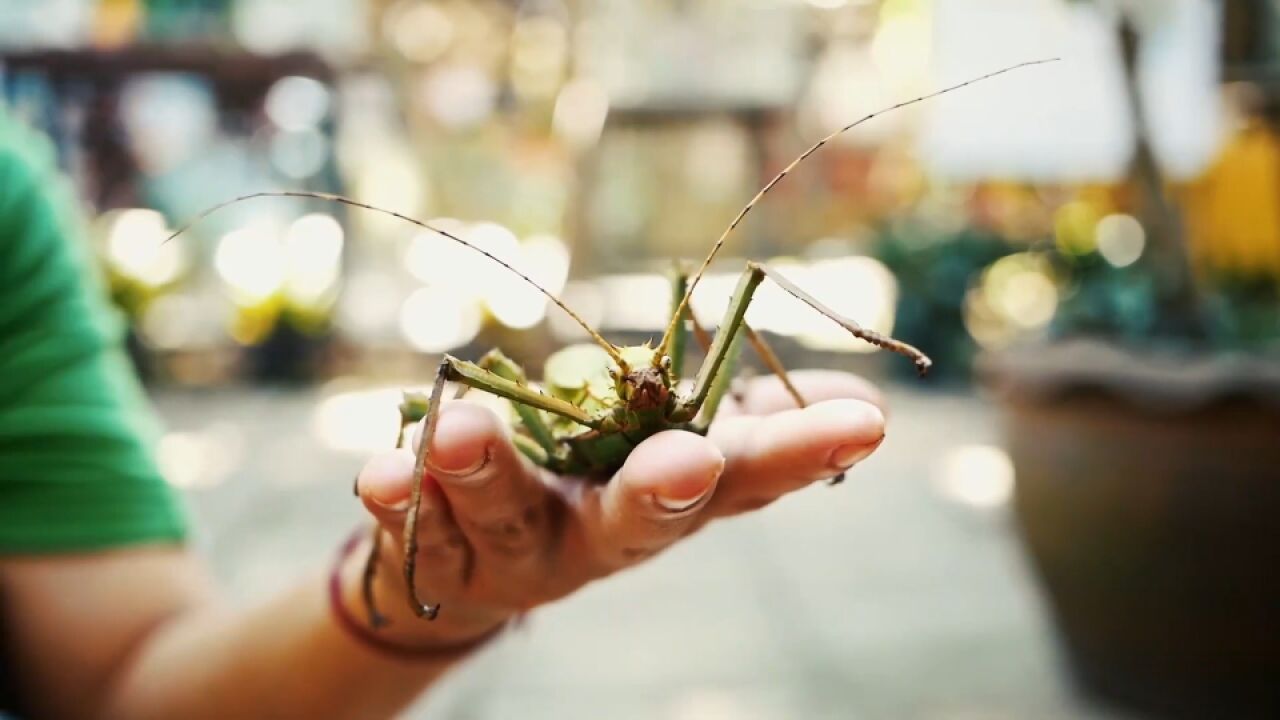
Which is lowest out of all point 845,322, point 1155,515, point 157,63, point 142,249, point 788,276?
point 788,276

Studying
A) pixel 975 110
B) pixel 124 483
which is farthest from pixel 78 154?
pixel 124 483

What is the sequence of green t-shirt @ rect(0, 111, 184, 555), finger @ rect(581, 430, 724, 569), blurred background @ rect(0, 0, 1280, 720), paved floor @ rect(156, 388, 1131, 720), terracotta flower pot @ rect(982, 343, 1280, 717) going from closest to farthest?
finger @ rect(581, 430, 724, 569)
green t-shirt @ rect(0, 111, 184, 555)
terracotta flower pot @ rect(982, 343, 1280, 717)
blurred background @ rect(0, 0, 1280, 720)
paved floor @ rect(156, 388, 1131, 720)

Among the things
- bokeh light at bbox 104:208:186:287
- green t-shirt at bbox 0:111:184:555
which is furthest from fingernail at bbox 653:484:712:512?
bokeh light at bbox 104:208:186:287

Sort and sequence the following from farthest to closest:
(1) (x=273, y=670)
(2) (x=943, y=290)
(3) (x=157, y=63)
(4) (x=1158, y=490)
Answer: (3) (x=157, y=63), (2) (x=943, y=290), (4) (x=1158, y=490), (1) (x=273, y=670)

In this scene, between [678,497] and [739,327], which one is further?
[739,327]

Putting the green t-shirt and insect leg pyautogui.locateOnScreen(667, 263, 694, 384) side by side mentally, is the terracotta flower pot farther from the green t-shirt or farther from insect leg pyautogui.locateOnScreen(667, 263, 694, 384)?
the green t-shirt

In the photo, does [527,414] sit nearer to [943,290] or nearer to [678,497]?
[678,497]

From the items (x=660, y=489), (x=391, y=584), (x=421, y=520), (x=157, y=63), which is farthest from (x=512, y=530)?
(x=157, y=63)
